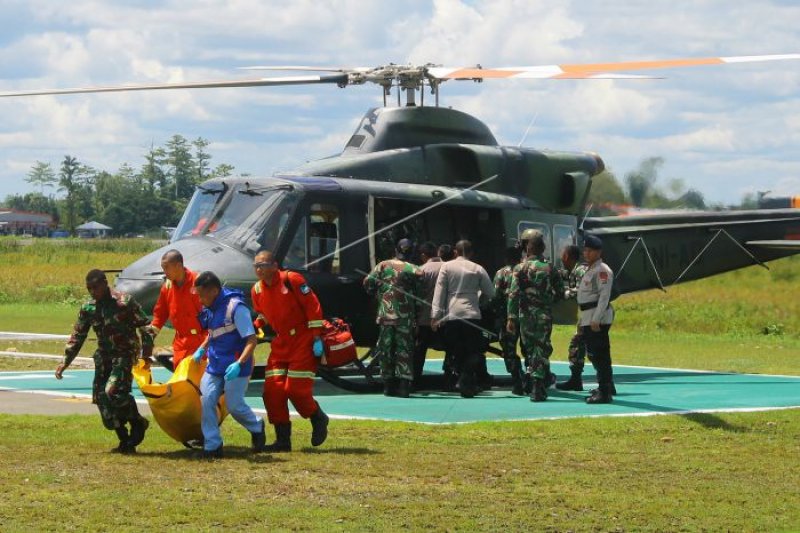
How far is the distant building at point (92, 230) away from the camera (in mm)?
121969

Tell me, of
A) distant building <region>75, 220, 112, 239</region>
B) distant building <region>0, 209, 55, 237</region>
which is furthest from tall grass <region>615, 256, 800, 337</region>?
distant building <region>0, 209, 55, 237</region>

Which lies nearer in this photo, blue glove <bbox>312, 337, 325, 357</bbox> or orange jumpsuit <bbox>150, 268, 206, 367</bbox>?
blue glove <bbox>312, 337, 325, 357</bbox>

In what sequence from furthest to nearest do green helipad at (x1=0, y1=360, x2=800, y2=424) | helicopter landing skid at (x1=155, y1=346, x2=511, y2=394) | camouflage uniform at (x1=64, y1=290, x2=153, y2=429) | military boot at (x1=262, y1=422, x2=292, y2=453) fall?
helicopter landing skid at (x1=155, y1=346, x2=511, y2=394)
green helipad at (x1=0, y1=360, x2=800, y2=424)
military boot at (x1=262, y1=422, x2=292, y2=453)
camouflage uniform at (x1=64, y1=290, x2=153, y2=429)

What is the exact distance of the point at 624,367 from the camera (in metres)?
21.8

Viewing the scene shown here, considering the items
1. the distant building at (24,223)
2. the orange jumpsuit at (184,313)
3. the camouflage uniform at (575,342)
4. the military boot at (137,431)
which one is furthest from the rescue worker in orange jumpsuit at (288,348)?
the distant building at (24,223)

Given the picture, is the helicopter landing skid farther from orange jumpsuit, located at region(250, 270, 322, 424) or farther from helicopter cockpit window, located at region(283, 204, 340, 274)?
orange jumpsuit, located at region(250, 270, 322, 424)

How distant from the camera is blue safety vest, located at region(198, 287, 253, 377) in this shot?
11.0m

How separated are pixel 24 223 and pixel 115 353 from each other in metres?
145

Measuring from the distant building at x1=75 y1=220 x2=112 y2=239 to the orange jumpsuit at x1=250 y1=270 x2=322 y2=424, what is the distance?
10988 cm

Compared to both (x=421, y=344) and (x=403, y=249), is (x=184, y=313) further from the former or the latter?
(x=421, y=344)

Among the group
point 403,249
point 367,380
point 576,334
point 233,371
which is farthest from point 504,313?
point 233,371

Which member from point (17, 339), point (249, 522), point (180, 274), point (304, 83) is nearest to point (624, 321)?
point (17, 339)

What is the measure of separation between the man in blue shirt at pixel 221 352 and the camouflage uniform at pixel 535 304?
504cm

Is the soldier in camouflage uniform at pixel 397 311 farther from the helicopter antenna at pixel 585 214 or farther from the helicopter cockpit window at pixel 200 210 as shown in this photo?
the helicopter antenna at pixel 585 214
